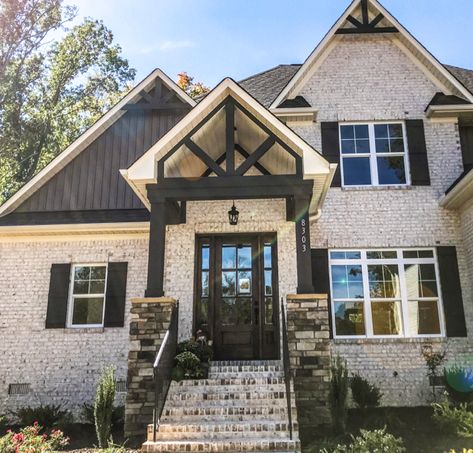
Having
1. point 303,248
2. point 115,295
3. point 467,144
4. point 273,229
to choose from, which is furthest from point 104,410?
point 467,144

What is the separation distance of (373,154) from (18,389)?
8472 mm

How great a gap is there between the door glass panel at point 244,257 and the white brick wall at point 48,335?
2.04 metres

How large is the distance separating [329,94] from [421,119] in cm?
202

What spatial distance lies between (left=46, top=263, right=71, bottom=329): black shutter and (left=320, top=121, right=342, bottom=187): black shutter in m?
5.78

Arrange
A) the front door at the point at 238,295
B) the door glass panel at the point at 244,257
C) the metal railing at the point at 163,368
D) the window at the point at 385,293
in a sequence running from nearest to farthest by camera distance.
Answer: the metal railing at the point at 163,368, the front door at the point at 238,295, the door glass panel at the point at 244,257, the window at the point at 385,293

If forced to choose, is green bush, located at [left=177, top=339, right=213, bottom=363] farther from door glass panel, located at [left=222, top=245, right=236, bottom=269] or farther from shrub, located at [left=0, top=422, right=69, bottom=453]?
shrub, located at [left=0, top=422, right=69, bottom=453]

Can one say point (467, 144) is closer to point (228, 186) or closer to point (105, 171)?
point (228, 186)

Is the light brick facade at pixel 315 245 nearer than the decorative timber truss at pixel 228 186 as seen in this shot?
No

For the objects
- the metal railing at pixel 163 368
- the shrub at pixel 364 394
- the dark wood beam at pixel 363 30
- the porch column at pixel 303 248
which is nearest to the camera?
the metal railing at pixel 163 368

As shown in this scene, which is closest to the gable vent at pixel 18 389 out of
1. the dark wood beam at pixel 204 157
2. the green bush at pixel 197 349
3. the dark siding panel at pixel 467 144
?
the green bush at pixel 197 349

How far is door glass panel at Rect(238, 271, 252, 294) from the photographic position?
8.91 meters

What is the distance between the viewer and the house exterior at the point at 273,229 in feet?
26.5

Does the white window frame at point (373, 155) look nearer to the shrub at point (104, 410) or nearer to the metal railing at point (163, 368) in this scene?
the metal railing at point (163, 368)

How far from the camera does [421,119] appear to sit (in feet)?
33.8
